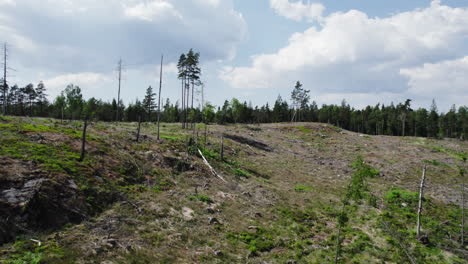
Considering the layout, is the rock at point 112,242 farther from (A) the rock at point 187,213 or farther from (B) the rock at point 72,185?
(B) the rock at point 72,185

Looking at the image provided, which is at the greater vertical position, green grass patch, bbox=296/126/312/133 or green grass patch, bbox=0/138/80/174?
green grass patch, bbox=296/126/312/133

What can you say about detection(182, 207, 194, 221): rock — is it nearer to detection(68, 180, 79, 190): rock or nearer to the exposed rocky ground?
the exposed rocky ground

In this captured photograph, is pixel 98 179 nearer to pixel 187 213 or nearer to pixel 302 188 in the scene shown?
pixel 187 213

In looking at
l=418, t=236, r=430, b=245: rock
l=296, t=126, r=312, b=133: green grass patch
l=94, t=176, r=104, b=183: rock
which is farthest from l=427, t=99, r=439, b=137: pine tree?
l=94, t=176, r=104, b=183: rock

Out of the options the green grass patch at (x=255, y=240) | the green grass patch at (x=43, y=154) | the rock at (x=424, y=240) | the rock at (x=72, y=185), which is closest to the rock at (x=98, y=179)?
the green grass patch at (x=43, y=154)

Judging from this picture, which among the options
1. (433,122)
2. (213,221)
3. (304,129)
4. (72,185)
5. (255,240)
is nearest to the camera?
(72,185)

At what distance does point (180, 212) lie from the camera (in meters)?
15.3

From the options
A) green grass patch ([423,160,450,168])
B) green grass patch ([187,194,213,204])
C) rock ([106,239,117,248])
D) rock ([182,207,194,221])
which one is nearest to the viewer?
rock ([106,239,117,248])

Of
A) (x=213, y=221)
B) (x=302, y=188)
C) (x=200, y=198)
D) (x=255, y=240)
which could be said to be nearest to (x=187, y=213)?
(x=213, y=221)

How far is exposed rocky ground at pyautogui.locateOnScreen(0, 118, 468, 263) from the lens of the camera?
34.8 ft

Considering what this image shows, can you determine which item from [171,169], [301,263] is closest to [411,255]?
[301,263]

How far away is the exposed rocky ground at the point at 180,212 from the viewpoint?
10.6 metres

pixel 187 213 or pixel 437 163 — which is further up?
pixel 437 163

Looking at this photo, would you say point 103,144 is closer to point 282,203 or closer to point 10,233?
point 10,233
